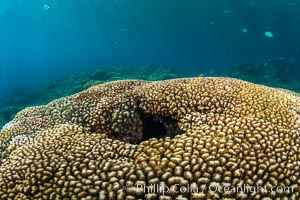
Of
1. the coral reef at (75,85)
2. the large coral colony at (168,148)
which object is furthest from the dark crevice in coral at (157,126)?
the coral reef at (75,85)

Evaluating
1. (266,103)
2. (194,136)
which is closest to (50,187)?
(194,136)

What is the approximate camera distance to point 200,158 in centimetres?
348

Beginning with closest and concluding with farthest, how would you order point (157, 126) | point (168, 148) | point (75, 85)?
point (168, 148) → point (157, 126) → point (75, 85)

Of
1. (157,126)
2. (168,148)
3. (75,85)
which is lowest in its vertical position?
(75,85)

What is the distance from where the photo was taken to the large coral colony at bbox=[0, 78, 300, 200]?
10.8 feet

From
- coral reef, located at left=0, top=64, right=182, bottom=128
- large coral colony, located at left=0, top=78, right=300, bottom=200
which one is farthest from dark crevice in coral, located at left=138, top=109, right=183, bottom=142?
coral reef, located at left=0, top=64, right=182, bottom=128

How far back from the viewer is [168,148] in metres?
3.79

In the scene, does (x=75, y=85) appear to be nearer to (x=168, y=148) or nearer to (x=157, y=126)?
(x=157, y=126)

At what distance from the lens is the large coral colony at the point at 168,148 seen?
3.30m

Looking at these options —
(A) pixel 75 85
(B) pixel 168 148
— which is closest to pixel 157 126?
(B) pixel 168 148

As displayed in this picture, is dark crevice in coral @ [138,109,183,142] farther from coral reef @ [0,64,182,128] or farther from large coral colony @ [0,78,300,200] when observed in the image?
coral reef @ [0,64,182,128]

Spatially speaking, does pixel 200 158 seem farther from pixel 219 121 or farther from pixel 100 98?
pixel 100 98

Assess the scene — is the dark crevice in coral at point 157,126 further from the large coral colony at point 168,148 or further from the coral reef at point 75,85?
the coral reef at point 75,85

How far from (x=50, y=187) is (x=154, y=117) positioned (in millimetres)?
2323
